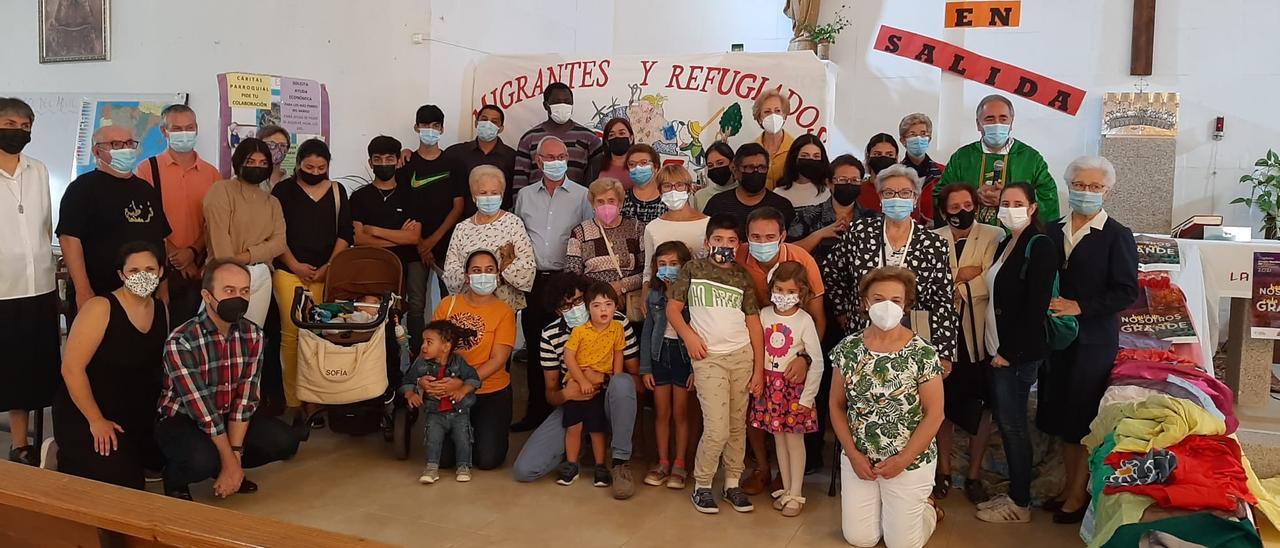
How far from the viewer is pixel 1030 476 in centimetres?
391

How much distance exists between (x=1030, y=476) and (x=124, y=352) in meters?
3.61

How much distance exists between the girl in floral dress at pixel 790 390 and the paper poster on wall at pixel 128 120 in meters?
4.86

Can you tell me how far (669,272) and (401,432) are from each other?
1499 mm

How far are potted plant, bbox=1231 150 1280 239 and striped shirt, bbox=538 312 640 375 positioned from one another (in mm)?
5540

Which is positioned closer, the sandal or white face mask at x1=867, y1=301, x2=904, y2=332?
white face mask at x1=867, y1=301, x2=904, y2=332

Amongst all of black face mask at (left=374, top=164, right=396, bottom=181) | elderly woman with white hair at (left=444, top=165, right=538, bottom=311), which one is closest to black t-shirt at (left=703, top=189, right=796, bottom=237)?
elderly woman with white hair at (left=444, top=165, right=538, bottom=311)

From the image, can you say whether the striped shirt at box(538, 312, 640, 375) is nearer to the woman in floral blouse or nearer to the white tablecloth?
the woman in floral blouse

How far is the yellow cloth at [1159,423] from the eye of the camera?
3.13 meters

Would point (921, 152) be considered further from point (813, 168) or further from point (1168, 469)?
point (1168, 469)

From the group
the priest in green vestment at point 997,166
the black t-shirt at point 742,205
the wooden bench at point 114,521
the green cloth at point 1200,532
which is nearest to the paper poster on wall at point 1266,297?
the priest in green vestment at point 997,166

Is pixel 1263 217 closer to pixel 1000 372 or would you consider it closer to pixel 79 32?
pixel 1000 372

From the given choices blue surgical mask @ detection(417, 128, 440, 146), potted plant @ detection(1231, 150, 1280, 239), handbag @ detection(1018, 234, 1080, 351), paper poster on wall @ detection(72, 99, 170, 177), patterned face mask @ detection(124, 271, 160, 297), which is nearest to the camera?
patterned face mask @ detection(124, 271, 160, 297)

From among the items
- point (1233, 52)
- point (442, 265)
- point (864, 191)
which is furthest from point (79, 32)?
point (1233, 52)

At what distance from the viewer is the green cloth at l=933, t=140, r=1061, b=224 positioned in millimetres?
4449
